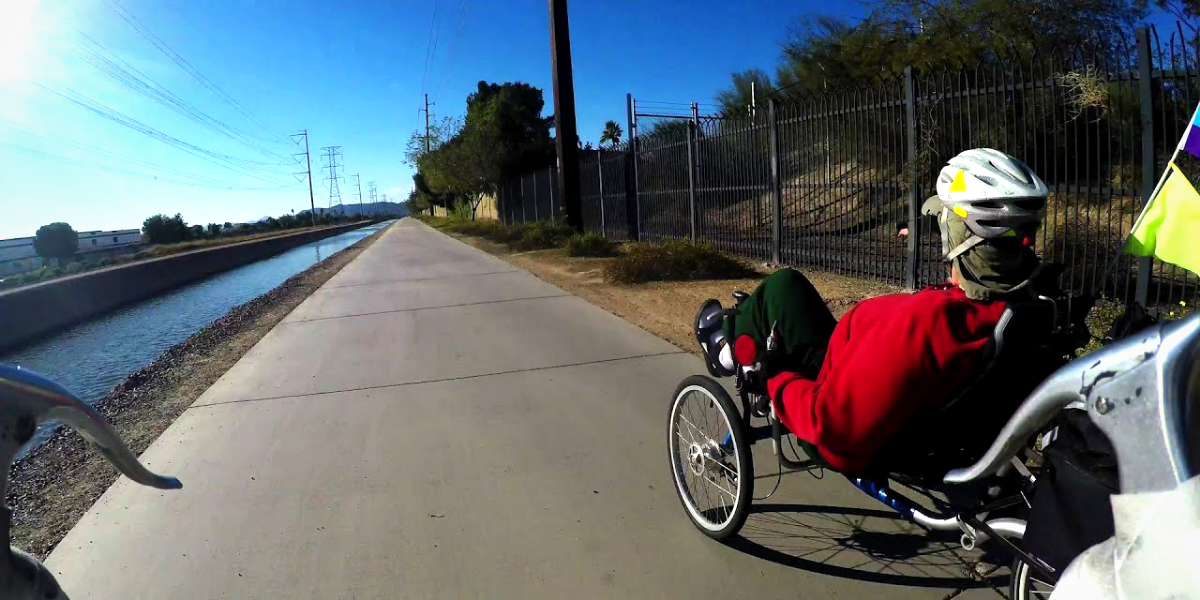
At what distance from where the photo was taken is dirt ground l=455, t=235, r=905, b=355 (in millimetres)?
7953

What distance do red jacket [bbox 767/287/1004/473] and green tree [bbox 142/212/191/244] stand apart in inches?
2238

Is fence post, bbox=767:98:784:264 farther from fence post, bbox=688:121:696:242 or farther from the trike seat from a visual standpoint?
the trike seat

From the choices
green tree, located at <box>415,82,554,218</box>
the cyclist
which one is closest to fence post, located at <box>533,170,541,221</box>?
green tree, located at <box>415,82,554,218</box>

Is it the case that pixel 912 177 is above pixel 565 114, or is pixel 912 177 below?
below

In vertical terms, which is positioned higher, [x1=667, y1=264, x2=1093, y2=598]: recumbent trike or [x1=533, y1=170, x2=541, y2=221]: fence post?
[x1=533, y1=170, x2=541, y2=221]: fence post

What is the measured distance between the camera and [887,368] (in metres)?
2.28

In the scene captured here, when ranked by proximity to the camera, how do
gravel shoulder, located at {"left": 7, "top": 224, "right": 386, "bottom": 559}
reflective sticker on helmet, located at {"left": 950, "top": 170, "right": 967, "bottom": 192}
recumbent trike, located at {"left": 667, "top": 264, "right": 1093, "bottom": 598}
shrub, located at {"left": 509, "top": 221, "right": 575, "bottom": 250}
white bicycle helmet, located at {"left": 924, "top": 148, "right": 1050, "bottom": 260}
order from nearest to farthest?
recumbent trike, located at {"left": 667, "top": 264, "right": 1093, "bottom": 598}
white bicycle helmet, located at {"left": 924, "top": 148, "right": 1050, "bottom": 260}
reflective sticker on helmet, located at {"left": 950, "top": 170, "right": 967, "bottom": 192}
gravel shoulder, located at {"left": 7, "top": 224, "right": 386, "bottom": 559}
shrub, located at {"left": 509, "top": 221, "right": 575, "bottom": 250}

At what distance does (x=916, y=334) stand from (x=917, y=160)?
6352mm

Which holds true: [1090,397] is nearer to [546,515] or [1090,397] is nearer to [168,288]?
[546,515]

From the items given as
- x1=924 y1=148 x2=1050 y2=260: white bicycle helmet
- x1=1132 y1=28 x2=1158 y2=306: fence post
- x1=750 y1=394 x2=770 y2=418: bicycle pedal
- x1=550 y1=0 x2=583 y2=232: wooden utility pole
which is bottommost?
x1=750 y1=394 x2=770 y2=418: bicycle pedal

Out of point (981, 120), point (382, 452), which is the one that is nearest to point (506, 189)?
point (981, 120)

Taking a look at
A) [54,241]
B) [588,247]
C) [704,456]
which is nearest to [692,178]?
[588,247]

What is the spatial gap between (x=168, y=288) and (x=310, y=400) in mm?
17554

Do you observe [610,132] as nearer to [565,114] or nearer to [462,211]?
[462,211]
